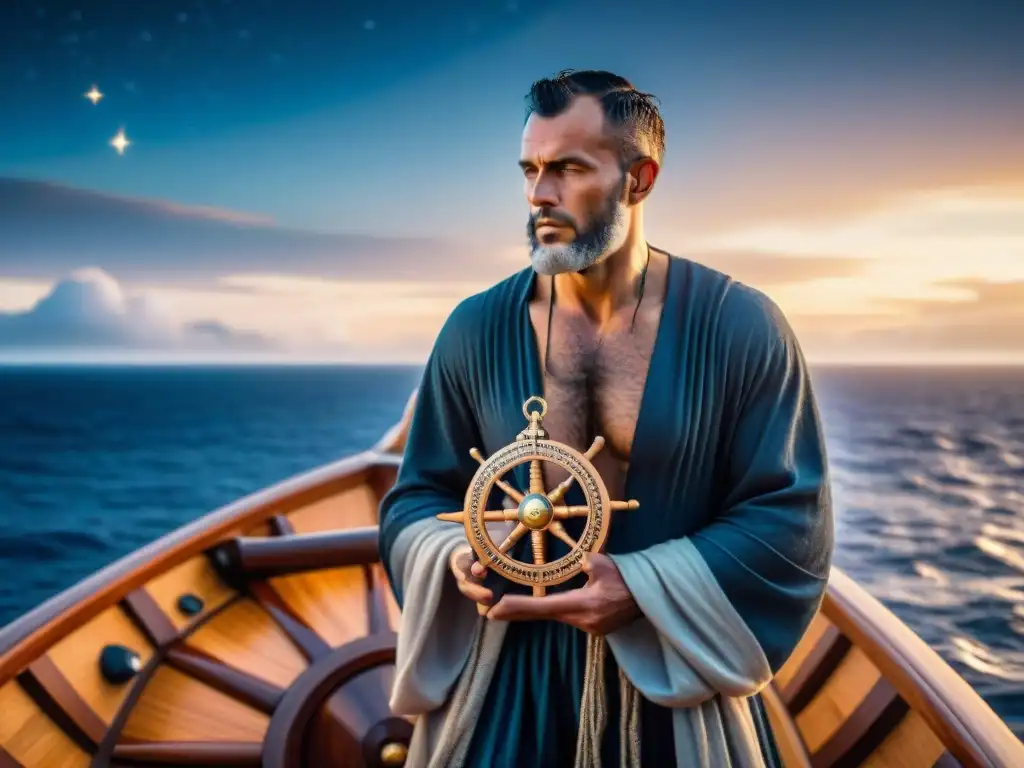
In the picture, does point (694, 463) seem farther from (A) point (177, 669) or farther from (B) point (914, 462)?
(B) point (914, 462)

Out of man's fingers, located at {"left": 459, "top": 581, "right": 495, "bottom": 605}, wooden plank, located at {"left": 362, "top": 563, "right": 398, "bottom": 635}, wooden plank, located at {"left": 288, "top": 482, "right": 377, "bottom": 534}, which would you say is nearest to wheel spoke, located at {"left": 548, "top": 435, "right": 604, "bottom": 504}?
man's fingers, located at {"left": 459, "top": 581, "right": 495, "bottom": 605}

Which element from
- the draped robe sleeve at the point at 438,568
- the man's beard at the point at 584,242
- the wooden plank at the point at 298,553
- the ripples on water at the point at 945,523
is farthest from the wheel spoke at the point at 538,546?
the wooden plank at the point at 298,553

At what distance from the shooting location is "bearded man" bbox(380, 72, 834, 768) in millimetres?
1642

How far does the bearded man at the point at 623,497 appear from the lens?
164cm

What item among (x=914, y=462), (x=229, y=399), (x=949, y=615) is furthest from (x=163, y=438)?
(x=949, y=615)

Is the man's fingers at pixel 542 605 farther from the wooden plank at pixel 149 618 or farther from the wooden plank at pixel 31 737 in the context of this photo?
the wooden plank at pixel 149 618

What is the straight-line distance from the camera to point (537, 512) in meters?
1.60

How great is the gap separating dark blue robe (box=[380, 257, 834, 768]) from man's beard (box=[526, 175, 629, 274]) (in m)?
0.20

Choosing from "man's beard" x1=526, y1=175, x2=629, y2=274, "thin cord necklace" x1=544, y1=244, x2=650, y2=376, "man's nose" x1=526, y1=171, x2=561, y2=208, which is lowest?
"thin cord necklace" x1=544, y1=244, x2=650, y2=376

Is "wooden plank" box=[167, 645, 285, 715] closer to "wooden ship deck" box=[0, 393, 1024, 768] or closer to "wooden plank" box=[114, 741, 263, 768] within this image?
"wooden ship deck" box=[0, 393, 1024, 768]

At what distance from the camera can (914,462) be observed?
44.5m

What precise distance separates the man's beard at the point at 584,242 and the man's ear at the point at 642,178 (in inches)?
1.5

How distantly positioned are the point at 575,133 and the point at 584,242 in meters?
0.20

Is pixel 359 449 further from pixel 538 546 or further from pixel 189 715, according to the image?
pixel 538 546
